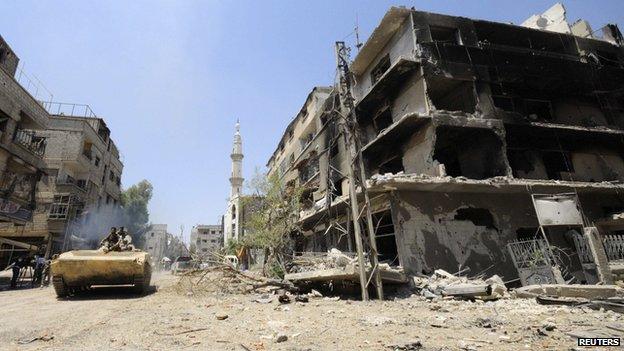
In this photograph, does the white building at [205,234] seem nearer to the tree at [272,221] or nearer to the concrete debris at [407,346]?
the tree at [272,221]

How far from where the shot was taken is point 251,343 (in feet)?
14.3

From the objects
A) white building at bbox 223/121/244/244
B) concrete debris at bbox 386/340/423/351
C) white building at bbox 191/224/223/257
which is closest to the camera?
concrete debris at bbox 386/340/423/351

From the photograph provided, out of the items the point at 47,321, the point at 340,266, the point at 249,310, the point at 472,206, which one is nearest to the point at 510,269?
the point at 472,206

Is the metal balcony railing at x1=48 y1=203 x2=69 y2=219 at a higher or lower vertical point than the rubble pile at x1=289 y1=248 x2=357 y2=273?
higher

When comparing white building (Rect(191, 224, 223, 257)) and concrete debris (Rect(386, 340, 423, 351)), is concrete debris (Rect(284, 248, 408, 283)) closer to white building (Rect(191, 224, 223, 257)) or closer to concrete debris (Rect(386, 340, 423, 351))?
concrete debris (Rect(386, 340, 423, 351))

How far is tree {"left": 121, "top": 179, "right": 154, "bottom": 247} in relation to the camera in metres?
41.7

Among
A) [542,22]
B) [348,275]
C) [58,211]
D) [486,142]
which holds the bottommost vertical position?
[348,275]

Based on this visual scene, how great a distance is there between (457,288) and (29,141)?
25056 mm

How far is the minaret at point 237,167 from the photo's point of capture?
47.2 m

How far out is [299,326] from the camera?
543 cm

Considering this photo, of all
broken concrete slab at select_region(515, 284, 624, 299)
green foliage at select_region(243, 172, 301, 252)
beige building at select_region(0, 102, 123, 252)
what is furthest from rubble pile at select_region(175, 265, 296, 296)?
beige building at select_region(0, 102, 123, 252)

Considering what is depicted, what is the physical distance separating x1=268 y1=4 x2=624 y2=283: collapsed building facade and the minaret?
97.3 feet

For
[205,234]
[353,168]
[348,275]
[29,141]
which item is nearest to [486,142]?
[353,168]

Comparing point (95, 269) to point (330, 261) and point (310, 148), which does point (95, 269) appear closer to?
point (330, 261)
